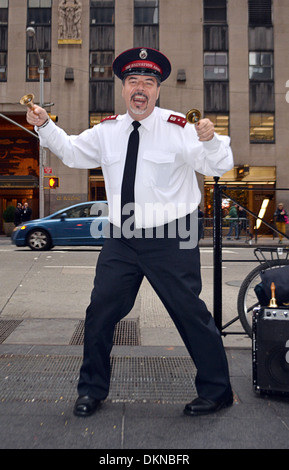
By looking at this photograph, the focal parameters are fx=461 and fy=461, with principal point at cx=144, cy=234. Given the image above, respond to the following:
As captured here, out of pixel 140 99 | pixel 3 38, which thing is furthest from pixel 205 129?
pixel 3 38

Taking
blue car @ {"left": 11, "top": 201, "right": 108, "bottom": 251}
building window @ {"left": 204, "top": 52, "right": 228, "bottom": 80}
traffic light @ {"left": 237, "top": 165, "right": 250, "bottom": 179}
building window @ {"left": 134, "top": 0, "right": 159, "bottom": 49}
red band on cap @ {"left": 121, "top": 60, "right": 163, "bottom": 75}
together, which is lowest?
blue car @ {"left": 11, "top": 201, "right": 108, "bottom": 251}

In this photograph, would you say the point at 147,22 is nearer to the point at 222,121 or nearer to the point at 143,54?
the point at 222,121

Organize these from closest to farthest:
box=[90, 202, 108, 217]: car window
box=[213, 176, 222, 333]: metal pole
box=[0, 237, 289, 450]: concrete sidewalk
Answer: box=[0, 237, 289, 450]: concrete sidewalk, box=[213, 176, 222, 333]: metal pole, box=[90, 202, 108, 217]: car window

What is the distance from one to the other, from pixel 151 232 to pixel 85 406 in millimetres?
1086

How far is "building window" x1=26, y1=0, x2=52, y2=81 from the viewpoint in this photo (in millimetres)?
25641

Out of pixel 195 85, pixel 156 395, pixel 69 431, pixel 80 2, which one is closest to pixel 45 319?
pixel 156 395

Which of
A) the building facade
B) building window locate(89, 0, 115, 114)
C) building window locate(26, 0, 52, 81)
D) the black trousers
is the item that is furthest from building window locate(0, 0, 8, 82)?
the black trousers

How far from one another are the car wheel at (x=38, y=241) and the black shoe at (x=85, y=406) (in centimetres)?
1140

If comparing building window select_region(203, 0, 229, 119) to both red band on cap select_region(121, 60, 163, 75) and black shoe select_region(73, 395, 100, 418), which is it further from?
black shoe select_region(73, 395, 100, 418)

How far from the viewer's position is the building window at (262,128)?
2561 cm

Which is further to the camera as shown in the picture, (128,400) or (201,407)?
(128,400)

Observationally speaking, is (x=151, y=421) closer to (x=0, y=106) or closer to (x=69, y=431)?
(x=69, y=431)

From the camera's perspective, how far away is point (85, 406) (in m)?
2.67

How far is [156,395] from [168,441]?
67 cm
